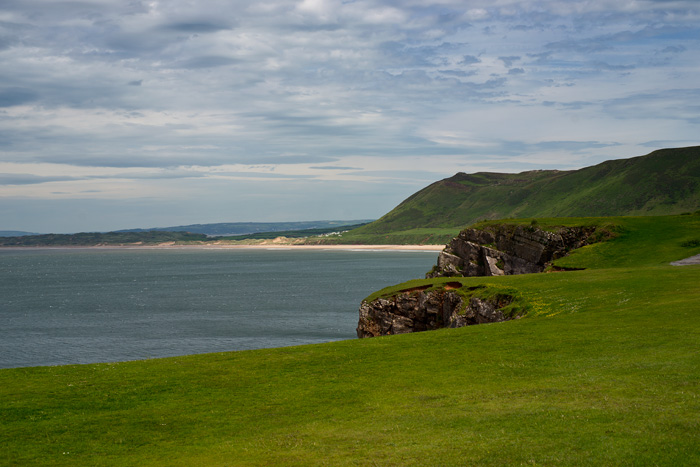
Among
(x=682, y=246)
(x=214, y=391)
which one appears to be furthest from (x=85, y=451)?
(x=682, y=246)

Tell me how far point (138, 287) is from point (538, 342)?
143144 mm

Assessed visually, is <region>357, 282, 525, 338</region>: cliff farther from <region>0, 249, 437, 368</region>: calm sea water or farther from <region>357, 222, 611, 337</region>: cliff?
<region>0, 249, 437, 368</region>: calm sea water

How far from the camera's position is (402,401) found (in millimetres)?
22406

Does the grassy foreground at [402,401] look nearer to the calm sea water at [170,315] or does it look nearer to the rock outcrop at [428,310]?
the rock outcrop at [428,310]

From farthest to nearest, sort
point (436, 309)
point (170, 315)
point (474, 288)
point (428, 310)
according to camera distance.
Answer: point (170, 315) < point (428, 310) < point (436, 309) < point (474, 288)

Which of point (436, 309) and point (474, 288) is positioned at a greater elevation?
point (474, 288)

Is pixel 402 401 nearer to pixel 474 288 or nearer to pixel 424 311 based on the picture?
pixel 474 288

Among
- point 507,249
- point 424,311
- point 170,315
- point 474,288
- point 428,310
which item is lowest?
point 170,315

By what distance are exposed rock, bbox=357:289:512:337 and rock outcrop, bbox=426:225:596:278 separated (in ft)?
84.0

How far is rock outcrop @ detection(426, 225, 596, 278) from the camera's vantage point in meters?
76.0

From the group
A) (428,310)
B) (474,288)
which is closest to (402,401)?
(474,288)

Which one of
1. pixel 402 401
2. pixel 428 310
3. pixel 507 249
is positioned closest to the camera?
pixel 402 401

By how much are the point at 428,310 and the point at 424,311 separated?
718 mm

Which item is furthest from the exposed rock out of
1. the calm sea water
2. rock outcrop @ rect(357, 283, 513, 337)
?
the calm sea water
